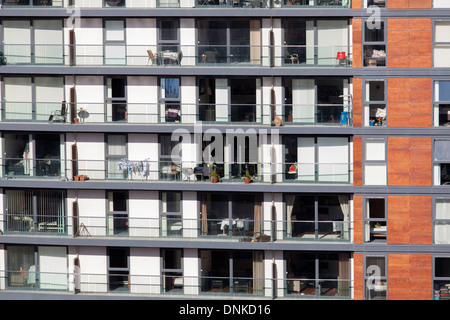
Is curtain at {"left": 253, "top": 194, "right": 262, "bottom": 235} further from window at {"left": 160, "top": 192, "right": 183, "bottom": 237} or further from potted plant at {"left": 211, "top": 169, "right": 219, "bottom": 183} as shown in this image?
window at {"left": 160, "top": 192, "right": 183, "bottom": 237}

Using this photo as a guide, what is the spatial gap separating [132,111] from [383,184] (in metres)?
10.6

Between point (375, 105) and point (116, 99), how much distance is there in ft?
34.5

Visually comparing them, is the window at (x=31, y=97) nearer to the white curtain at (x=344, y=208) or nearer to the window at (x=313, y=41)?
the window at (x=313, y=41)

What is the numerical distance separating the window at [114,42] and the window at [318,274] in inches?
420

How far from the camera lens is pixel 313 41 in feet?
108

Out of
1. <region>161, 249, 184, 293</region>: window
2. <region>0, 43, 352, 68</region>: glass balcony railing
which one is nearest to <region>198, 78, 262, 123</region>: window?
<region>0, 43, 352, 68</region>: glass balcony railing

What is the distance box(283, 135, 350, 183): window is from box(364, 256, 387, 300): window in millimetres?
3379

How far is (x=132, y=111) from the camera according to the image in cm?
3359

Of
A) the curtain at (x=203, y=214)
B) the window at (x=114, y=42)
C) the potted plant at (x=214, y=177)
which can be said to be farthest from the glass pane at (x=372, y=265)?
the window at (x=114, y=42)

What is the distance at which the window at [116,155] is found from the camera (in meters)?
33.7

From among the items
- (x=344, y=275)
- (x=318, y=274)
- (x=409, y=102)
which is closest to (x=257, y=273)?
(x=318, y=274)

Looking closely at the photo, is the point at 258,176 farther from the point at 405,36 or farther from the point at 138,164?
the point at 405,36

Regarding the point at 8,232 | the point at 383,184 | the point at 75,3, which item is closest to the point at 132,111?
the point at 75,3

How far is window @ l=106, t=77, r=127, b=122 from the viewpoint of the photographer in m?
33.8
